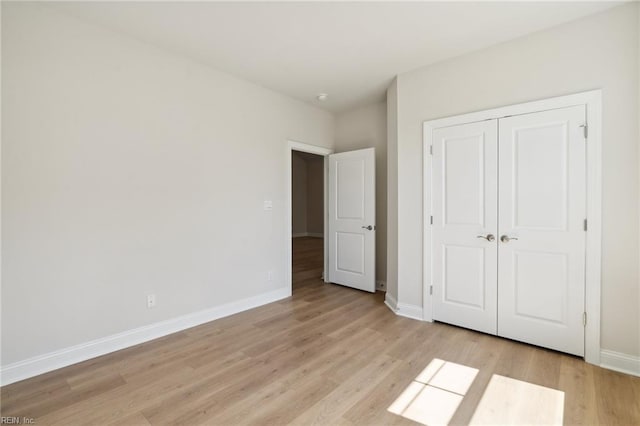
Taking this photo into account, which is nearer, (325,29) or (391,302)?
(325,29)

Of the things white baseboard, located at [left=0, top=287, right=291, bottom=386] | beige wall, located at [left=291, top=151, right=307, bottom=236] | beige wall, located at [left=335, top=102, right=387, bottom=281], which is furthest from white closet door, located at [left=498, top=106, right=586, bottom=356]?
beige wall, located at [left=291, top=151, right=307, bottom=236]

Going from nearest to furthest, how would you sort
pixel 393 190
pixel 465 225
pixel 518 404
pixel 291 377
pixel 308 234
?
pixel 518 404 < pixel 291 377 < pixel 465 225 < pixel 393 190 < pixel 308 234

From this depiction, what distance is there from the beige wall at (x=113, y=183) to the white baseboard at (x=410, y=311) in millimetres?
1783

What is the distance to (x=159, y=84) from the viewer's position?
9.59 feet

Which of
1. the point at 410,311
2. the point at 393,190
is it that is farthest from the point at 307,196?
the point at 410,311

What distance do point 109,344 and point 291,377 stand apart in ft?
5.50

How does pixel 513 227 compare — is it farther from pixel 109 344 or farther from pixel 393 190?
pixel 109 344

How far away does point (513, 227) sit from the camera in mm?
2768

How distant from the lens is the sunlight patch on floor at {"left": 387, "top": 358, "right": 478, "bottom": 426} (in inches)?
71.6

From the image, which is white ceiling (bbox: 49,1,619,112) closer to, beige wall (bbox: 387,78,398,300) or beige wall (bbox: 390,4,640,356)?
beige wall (bbox: 390,4,640,356)

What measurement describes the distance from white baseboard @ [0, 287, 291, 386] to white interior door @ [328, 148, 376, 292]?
158 centimetres

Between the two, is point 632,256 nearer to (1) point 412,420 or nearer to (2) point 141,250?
(1) point 412,420

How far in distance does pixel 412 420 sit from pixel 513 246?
185 cm

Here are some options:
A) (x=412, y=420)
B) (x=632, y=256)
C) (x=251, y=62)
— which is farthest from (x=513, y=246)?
(x=251, y=62)
